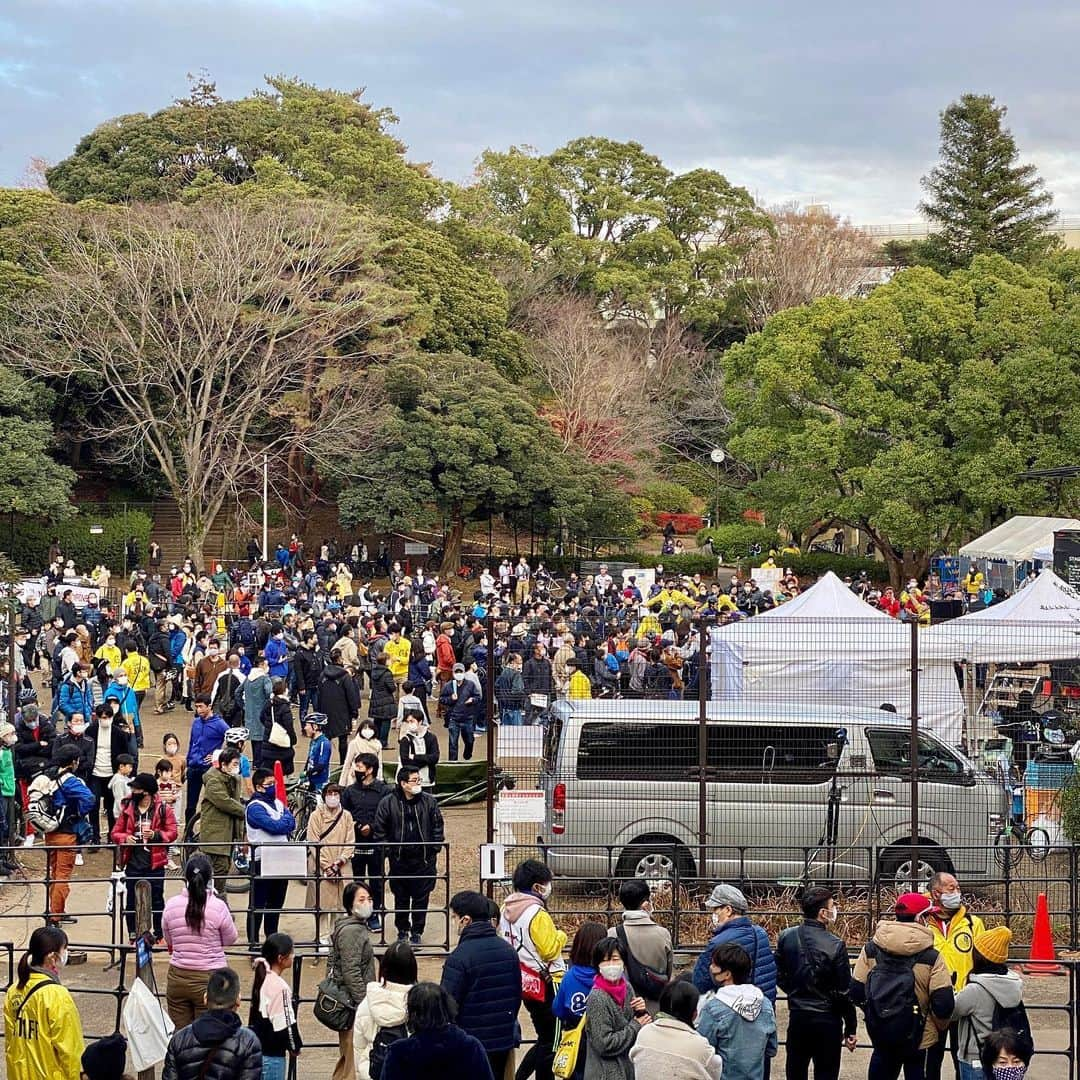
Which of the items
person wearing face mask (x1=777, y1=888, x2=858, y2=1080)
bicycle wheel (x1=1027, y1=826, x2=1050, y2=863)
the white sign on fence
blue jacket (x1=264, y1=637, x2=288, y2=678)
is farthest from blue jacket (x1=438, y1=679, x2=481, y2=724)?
person wearing face mask (x1=777, y1=888, x2=858, y2=1080)

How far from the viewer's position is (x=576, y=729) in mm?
12148

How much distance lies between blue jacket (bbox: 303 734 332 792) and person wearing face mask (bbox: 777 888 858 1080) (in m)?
8.17

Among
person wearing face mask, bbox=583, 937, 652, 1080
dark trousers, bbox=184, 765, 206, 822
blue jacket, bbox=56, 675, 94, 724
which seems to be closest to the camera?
person wearing face mask, bbox=583, 937, 652, 1080

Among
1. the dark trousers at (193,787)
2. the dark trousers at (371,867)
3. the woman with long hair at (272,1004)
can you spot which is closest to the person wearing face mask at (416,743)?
the dark trousers at (193,787)

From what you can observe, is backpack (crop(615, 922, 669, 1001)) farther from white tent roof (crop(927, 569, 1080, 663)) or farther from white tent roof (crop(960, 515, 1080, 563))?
white tent roof (crop(960, 515, 1080, 563))

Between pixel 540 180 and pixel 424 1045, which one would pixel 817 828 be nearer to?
pixel 424 1045

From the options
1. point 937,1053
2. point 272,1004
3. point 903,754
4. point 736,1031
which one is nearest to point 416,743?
point 903,754

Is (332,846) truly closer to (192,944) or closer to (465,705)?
(192,944)

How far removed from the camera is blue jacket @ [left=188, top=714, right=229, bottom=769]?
14.5 metres

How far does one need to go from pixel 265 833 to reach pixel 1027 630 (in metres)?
9.30

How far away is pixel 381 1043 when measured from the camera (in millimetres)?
7035

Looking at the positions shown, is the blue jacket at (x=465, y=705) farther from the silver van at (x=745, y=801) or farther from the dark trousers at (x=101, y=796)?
the silver van at (x=745, y=801)

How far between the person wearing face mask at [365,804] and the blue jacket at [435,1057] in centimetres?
502

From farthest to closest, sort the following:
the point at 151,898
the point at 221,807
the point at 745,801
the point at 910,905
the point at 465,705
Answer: the point at 465,705 → the point at 745,801 → the point at 221,807 → the point at 151,898 → the point at 910,905
